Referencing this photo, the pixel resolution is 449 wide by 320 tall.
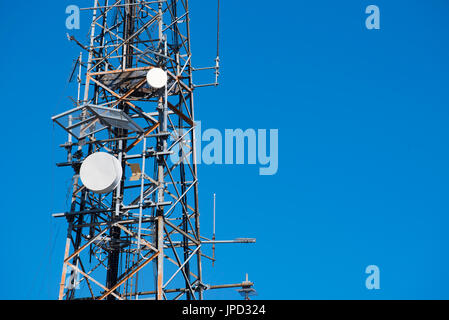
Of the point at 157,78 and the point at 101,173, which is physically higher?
the point at 157,78

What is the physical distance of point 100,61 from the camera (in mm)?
28609

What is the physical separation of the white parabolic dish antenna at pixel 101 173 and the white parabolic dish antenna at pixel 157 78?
12.0ft

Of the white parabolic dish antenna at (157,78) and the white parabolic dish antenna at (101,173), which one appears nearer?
the white parabolic dish antenna at (101,173)

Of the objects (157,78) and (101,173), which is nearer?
(101,173)

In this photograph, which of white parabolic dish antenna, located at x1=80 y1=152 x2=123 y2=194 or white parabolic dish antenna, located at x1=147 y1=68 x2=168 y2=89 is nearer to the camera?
white parabolic dish antenna, located at x1=80 y1=152 x2=123 y2=194

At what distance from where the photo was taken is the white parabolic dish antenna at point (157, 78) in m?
26.2

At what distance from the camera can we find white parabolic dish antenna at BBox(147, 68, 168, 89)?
26.2 metres

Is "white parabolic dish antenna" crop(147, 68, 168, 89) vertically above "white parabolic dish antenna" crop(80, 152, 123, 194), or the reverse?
"white parabolic dish antenna" crop(147, 68, 168, 89)

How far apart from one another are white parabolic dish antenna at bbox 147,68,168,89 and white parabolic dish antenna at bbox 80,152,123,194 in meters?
3.65

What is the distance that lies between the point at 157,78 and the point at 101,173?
470cm

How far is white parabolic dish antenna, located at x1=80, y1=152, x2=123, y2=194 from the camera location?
80.8ft

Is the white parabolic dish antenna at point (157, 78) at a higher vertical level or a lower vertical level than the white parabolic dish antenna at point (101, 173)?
higher

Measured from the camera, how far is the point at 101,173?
2481 centimetres
